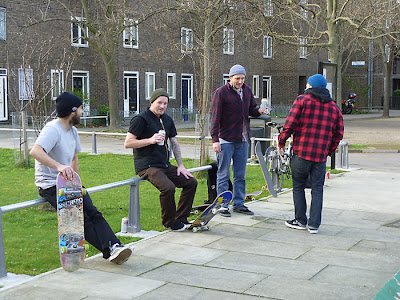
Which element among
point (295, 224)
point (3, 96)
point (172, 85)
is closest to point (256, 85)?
point (172, 85)

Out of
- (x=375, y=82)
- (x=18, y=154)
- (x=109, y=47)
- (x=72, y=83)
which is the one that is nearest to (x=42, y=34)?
(x=72, y=83)

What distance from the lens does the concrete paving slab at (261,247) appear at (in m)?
6.21

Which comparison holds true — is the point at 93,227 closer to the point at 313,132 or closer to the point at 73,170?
the point at 73,170

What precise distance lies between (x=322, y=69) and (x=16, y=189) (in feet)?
21.7

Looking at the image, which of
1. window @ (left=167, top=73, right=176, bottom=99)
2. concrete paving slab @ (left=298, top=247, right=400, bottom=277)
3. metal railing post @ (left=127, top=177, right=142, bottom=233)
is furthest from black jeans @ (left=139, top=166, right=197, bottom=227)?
window @ (left=167, top=73, right=176, bottom=99)

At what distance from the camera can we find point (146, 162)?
709 cm

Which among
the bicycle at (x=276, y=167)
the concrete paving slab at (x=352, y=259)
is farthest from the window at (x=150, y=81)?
the concrete paving slab at (x=352, y=259)

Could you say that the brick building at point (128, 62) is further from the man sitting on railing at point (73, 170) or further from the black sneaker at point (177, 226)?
the man sitting on railing at point (73, 170)

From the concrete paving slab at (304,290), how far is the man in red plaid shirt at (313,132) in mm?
2043

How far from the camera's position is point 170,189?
6.81m

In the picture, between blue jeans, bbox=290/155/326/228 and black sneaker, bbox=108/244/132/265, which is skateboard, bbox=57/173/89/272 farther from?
blue jeans, bbox=290/155/326/228

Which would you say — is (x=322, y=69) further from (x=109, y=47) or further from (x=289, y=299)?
(x=109, y=47)

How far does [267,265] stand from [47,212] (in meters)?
4.24

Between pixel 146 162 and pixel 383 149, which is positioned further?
pixel 383 149
